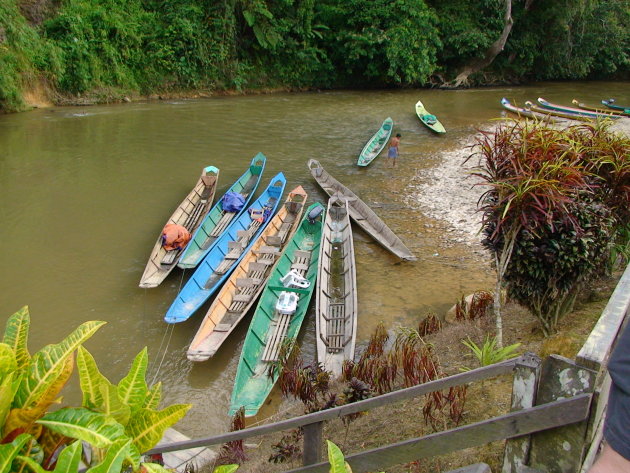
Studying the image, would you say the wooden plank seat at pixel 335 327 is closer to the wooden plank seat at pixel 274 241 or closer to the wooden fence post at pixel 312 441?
the wooden plank seat at pixel 274 241

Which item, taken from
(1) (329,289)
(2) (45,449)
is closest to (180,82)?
(1) (329,289)

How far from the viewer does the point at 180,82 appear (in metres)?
24.8

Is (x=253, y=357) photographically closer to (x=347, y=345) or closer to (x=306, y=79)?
(x=347, y=345)

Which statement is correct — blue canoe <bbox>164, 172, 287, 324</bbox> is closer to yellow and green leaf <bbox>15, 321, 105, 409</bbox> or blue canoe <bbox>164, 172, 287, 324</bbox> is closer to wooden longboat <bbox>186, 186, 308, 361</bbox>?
wooden longboat <bbox>186, 186, 308, 361</bbox>

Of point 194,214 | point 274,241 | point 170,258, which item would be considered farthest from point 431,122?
point 170,258

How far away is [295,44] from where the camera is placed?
87.8ft

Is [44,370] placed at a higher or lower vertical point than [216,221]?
higher

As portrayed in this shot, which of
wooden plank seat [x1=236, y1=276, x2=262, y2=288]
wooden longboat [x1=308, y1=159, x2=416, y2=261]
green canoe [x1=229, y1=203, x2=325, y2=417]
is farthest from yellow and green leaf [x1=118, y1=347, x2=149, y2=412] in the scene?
wooden longboat [x1=308, y1=159, x2=416, y2=261]

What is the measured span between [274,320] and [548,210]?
494 cm

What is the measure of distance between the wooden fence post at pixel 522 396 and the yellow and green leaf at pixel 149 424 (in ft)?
5.31

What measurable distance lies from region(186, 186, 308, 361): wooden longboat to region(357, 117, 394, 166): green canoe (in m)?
4.51

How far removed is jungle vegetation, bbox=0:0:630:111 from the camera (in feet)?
71.4

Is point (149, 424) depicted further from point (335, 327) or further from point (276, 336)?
point (335, 327)

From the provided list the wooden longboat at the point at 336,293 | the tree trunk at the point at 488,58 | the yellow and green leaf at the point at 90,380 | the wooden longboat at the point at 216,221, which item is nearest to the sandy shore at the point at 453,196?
the wooden longboat at the point at 336,293
